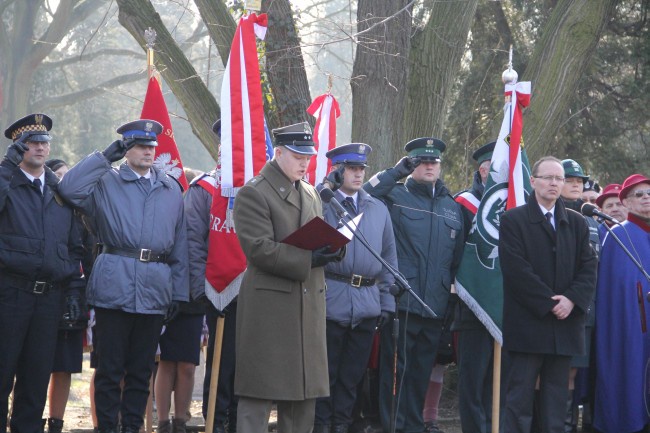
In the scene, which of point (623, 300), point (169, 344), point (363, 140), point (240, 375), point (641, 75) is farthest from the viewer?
point (641, 75)

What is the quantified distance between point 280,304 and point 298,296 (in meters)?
0.13

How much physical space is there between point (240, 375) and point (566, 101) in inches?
238

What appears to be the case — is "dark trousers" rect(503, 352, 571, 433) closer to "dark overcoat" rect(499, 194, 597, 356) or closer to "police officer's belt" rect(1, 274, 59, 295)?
"dark overcoat" rect(499, 194, 597, 356)

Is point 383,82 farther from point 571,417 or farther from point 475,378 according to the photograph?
point 571,417

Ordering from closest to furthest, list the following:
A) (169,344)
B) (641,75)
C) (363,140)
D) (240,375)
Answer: (240,375) → (169,344) → (363,140) → (641,75)

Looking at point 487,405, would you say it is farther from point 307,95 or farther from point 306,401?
point 307,95

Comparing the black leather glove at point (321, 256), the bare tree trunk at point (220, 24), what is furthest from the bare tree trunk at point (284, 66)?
the black leather glove at point (321, 256)

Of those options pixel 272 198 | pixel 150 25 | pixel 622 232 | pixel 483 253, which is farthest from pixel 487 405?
pixel 150 25

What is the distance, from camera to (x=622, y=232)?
29.0 feet

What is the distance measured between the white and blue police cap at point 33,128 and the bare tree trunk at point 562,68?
5477 mm

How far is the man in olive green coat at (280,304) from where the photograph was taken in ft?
20.3

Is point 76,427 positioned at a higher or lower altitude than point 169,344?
lower

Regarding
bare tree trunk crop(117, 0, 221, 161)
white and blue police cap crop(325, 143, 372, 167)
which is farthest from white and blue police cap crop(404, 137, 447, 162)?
bare tree trunk crop(117, 0, 221, 161)

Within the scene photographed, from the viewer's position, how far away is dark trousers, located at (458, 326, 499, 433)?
8242 millimetres
